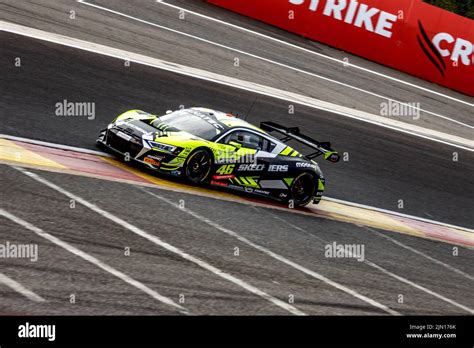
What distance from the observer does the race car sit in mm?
15125

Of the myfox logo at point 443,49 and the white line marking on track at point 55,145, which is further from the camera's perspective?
the myfox logo at point 443,49

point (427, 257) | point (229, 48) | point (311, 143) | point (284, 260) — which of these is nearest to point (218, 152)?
point (311, 143)

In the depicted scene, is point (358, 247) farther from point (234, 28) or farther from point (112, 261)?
point (234, 28)

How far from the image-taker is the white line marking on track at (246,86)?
21328mm

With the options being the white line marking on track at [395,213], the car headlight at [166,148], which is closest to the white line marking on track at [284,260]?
the car headlight at [166,148]

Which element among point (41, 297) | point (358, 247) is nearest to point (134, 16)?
point (358, 247)

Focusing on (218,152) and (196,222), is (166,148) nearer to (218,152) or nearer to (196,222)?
(218,152)

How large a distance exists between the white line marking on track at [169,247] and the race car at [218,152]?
8.02 ft

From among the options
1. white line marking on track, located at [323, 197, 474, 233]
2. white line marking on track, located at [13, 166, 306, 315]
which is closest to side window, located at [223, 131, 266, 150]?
white line marking on track, located at [323, 197, 474, 233]

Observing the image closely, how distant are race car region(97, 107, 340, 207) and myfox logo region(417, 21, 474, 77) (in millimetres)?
14277

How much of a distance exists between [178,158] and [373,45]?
16.4 m

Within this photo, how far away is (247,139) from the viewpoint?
1631 centimetres

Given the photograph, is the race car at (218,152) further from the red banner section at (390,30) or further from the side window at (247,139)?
the red banner section at (390,30)

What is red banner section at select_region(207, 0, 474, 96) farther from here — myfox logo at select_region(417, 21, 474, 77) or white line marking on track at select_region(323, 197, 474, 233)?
white line marking on track at select_region(323, 197, 474, 233)
